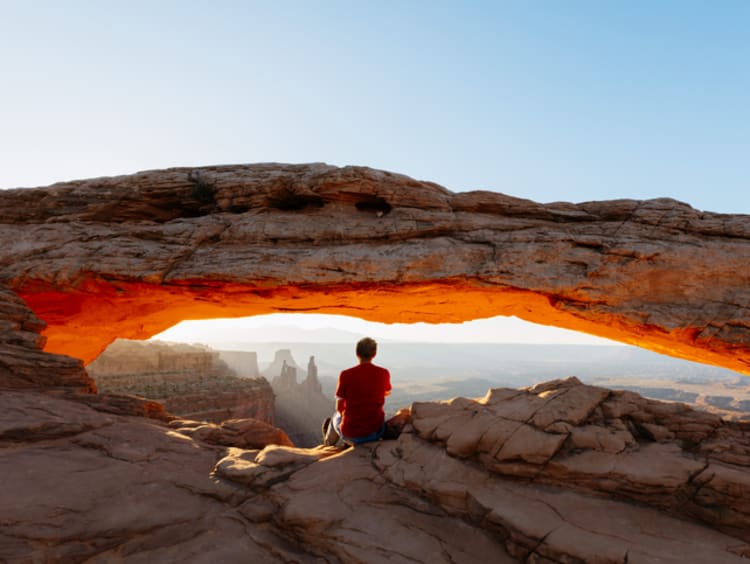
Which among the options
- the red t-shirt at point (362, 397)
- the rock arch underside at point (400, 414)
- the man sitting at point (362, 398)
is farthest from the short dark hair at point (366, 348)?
the rock arch underside at point (400, 414)

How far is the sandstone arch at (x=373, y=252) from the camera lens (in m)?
10.4

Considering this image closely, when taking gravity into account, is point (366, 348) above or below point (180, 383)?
above

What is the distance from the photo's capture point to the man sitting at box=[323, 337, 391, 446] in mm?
7941

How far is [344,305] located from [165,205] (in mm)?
6908

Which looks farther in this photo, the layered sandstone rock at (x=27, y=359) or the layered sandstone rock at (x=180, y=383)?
the layered sandstone rock at (x=180, y=383)

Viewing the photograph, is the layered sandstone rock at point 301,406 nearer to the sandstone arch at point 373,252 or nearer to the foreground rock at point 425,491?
the sandstone arch at point 373,252

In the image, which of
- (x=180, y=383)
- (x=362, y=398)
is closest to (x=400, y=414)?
(x=362, y=398)

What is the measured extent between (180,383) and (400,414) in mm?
38789

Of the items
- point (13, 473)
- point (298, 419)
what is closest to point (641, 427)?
point (13, 473)

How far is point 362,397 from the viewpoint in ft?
26.4

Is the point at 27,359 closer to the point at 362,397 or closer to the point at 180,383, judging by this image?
the point at 362,397

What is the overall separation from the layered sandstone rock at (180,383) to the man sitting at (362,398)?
29.6m

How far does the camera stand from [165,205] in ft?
42.9

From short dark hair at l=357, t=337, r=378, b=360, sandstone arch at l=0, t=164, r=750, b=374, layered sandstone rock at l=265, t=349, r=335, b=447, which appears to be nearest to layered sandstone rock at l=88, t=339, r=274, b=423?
layered sandstone rock at l=265, t=349, r=335, b=447
